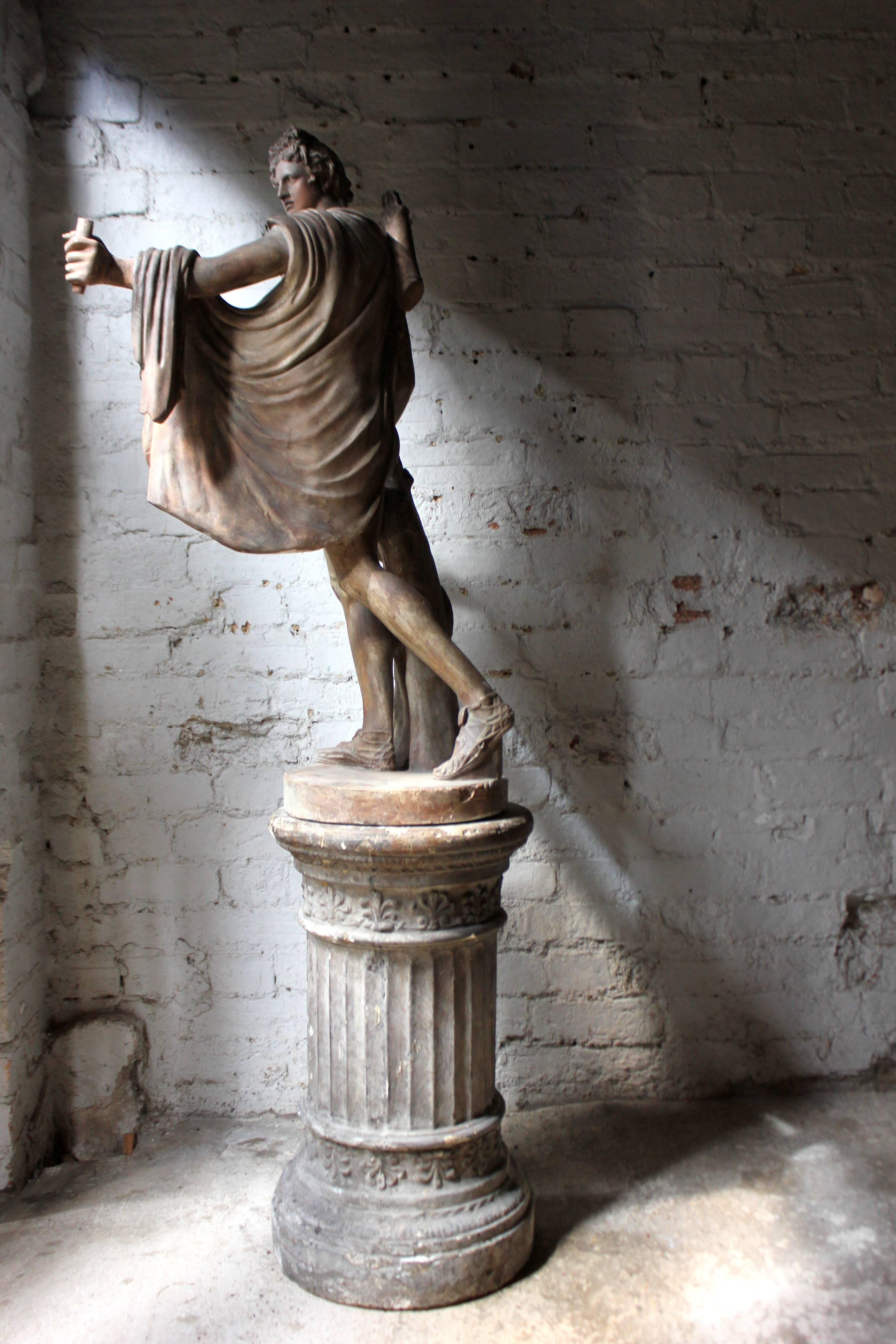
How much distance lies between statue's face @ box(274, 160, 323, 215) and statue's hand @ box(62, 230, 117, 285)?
42 cm

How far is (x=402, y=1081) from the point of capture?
6.91 feet

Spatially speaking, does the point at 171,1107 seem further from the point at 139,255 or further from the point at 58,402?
the point at 139,255

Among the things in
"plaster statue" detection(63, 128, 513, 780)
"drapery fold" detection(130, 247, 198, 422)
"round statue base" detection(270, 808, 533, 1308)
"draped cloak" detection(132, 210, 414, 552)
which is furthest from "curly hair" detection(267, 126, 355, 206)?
"round statue base" detection(270, 808, 533, 1308)

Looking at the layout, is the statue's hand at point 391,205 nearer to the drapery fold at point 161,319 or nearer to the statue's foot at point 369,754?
the drapery fold at point 161,319

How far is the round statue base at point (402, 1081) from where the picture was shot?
204 cm

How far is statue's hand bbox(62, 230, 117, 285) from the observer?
1.86 metres

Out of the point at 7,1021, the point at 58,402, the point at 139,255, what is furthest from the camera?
the point at 58,402

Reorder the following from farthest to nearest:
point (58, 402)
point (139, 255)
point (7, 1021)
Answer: point (58, 402), point (7, 1021), point (139, 255)

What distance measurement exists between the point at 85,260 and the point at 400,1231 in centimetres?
191

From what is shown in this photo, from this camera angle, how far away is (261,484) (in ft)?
6.64

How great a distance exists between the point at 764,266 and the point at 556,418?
697mm

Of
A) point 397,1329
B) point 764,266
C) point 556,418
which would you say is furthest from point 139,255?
point 397,1329

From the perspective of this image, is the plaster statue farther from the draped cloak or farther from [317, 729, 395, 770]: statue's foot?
[317, 729, 395, 770]: statue's foot

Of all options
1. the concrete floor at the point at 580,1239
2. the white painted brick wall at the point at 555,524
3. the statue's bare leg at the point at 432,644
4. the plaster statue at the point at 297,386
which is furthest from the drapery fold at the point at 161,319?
the concrete floor at the point at 580,1239
